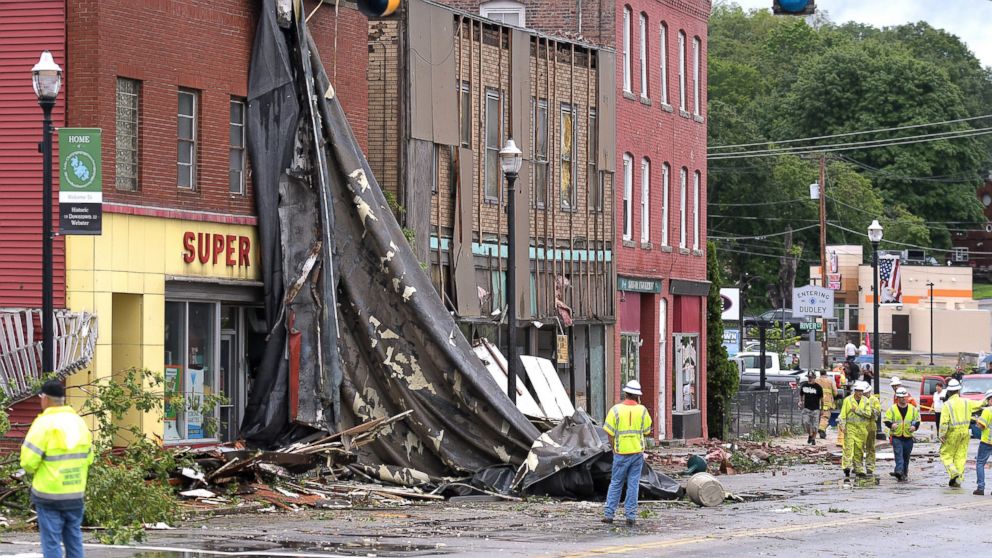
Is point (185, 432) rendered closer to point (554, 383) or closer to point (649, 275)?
point (554, 383)

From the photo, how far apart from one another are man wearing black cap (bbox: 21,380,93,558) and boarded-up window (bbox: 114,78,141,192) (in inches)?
424

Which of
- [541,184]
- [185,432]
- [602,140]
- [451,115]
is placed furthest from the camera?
[602,140]

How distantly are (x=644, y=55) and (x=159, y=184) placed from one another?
18.1 metres

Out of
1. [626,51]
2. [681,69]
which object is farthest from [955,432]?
[681,69]

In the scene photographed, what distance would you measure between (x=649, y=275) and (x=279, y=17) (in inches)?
636

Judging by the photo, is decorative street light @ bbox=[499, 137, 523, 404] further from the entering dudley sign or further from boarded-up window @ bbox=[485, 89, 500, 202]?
the entering dudley sign

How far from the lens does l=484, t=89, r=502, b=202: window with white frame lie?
32312 mm

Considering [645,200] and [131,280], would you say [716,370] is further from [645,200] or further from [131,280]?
[131,280]

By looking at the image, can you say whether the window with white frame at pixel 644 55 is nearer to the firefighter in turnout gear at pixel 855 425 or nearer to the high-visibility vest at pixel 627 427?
the firefighter in turnout gear at pixel 855 425

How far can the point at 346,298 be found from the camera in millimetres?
25141

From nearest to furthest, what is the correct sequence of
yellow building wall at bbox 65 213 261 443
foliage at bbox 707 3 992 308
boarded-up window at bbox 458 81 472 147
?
yellow building wall at bbox 65 213 261 443 → boarded-up window at bbox 458 81 472 147 → foliage at bbox 707 3 992 308

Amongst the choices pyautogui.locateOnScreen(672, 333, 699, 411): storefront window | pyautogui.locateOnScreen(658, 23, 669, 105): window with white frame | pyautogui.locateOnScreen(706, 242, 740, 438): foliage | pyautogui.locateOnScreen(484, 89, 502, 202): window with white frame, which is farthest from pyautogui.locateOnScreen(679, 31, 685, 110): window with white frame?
pyautogui.locateOnScreen(484, 89, 502, 202): window with white frame

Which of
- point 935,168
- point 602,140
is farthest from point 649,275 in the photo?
point 935,168

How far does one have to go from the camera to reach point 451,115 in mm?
30781
